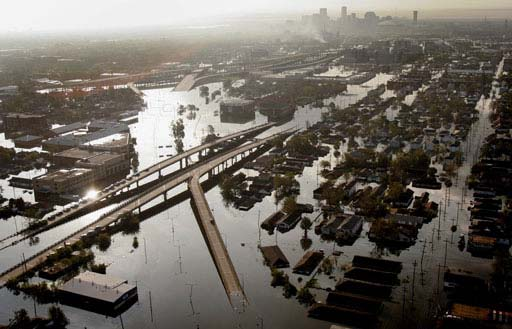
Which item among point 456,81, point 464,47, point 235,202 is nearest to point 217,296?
point 235,202

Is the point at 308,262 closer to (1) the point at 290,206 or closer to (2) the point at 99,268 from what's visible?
(1) the point at 290,206

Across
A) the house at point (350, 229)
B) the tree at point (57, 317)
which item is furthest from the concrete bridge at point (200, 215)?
the house at point (350, 229)

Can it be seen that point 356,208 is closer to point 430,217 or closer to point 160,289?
point 430,217

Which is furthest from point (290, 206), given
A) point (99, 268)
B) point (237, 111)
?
point (237, 111)

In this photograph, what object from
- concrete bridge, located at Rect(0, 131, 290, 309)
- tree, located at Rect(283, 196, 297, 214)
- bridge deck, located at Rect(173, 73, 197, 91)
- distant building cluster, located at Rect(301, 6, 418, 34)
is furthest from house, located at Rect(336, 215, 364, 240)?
distant building cluster, located at Rect(301, 6, 418, 34)

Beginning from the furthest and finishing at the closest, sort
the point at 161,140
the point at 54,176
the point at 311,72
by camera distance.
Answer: the point at 311,72
the point at 161,140
the point at 54,176

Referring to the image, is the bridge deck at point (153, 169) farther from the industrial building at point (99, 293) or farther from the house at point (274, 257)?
the house at point (274, 257)
